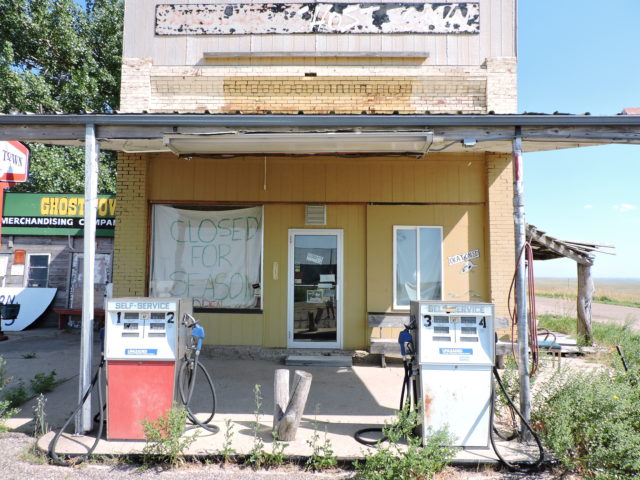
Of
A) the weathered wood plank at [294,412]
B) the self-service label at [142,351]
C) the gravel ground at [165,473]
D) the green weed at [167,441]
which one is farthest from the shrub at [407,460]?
the self-service label at [142,351]

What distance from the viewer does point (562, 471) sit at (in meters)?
4.42

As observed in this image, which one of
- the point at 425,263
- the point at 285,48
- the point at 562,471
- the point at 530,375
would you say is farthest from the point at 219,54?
the point at 562,471

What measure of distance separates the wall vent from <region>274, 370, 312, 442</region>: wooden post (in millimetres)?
4086

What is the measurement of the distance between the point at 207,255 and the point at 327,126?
428 centimetres

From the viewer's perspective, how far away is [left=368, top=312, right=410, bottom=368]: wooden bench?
8.13 meters

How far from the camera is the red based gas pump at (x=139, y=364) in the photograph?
4820 millimetres

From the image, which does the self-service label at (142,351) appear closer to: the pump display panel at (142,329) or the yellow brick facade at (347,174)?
the pump display panel at (142,329)

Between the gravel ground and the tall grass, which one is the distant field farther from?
the gravel ground

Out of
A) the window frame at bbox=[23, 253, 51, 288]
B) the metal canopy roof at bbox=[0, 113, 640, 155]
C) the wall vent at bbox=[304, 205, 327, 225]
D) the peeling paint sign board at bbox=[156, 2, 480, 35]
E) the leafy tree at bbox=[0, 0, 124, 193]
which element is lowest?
the window frame at bbox=[23, 253, 51, 288]

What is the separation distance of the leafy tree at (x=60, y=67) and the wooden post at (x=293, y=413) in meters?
15.9

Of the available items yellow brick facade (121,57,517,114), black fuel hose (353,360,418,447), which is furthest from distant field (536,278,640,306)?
black fuel hose (353,360,418,447)

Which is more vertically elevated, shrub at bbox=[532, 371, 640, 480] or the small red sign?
the small red sign

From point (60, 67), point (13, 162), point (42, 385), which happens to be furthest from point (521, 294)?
point (60, 67)

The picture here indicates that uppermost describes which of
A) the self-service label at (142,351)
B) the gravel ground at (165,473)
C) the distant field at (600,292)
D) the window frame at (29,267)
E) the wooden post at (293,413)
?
the window frame at (29,267)
